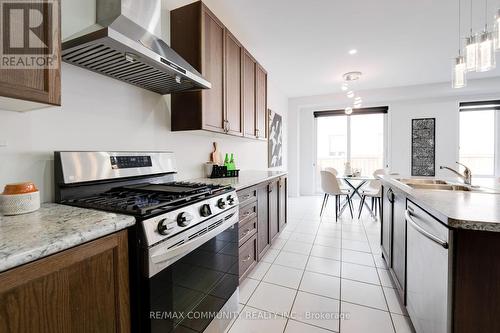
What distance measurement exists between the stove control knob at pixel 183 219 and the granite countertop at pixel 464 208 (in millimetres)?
1067

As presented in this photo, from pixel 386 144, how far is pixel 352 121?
1002 mm

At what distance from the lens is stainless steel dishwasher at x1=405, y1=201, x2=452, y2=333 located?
897 millimetres

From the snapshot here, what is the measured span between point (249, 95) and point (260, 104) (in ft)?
1.30

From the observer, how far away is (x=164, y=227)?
93 centimetres

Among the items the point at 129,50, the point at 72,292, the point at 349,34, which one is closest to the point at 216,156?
the point at 129,50

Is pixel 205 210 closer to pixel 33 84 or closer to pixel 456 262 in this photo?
pixel 33 84

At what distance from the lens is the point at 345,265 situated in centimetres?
225

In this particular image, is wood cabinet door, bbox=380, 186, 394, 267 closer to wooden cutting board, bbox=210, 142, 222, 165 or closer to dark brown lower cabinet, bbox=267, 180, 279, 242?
dark brown lower cabinet, bbox=267, 180, 279, 242

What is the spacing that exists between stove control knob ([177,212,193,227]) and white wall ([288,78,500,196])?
5.03 metres

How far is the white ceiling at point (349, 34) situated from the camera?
2.21 meters

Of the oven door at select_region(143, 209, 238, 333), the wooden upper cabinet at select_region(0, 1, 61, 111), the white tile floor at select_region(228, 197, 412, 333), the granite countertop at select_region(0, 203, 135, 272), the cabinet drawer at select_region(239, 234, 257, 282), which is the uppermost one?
the wooden upper cabinet at select_region(0, 1, 61, 111)

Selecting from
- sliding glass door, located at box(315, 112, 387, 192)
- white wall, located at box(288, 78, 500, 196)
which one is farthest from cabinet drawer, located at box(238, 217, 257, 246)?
sliding glass door, located at box(315, 112, 387, 192)

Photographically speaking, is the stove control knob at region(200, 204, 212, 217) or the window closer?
the stove control knob at region(200, 204, 212, 217)

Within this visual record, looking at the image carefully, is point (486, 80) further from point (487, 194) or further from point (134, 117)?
point (134, 117)
